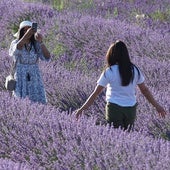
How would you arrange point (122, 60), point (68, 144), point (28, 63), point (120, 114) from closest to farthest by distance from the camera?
point (68, 144), point (122, 60), point (120, 114), point (28, 63)

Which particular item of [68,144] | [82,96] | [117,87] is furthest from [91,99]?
[82,96]

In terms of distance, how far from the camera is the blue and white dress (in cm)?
560

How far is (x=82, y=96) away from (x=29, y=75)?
0.57 metres

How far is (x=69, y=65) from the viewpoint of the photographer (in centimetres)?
757

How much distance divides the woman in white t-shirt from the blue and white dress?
1.11 meters

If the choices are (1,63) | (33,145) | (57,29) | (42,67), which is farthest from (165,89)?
(57,29)

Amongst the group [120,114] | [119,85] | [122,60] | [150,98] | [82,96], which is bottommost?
[82,96]

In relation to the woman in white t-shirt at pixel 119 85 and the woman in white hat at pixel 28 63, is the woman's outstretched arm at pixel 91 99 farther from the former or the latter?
the woman in white hat at pixel 28 63

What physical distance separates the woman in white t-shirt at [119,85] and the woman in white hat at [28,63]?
112 cm

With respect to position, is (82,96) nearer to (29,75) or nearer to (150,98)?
(29,75)

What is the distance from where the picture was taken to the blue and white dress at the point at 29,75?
5.60m

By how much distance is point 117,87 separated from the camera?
15.0 feet

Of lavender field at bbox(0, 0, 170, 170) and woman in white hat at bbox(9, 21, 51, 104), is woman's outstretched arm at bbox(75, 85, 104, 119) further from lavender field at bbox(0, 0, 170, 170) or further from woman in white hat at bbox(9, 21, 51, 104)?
woman in white hat at bbox(9, 21, 51, 104)

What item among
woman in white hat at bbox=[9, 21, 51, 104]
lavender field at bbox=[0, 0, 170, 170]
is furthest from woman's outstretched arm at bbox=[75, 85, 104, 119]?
woman in white hat at bbox=[9, 21, 51, 104]
